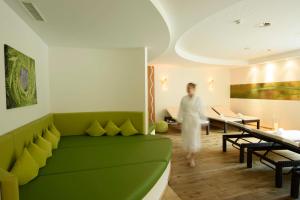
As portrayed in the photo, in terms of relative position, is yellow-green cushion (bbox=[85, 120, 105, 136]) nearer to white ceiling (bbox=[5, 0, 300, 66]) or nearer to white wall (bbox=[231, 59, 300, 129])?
white ceiling (bbox=[5, 0, 300, 66])

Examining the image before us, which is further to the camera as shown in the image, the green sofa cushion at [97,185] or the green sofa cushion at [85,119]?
the green sofa cushion at [85,119]

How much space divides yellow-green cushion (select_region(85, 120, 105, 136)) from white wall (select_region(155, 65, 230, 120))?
400 cm

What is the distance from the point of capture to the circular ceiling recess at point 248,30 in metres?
2.82

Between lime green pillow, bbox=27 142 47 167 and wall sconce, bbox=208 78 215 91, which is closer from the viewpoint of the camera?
lime green pillow, bbox=27 142 47 167

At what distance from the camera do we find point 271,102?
22.4 ft

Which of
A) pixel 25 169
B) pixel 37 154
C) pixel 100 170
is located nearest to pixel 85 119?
pixel 37 154

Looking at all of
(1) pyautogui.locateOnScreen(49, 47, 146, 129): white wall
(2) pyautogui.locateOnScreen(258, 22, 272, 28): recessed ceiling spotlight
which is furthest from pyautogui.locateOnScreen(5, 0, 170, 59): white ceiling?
(2) pyautogui.locateOnScreen(258, 22, 272, 28): recessed ceiling spotlight

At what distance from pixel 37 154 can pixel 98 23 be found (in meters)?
1.76

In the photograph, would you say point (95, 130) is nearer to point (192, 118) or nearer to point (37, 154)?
point (37, 154)

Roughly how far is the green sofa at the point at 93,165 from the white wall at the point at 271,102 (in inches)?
197

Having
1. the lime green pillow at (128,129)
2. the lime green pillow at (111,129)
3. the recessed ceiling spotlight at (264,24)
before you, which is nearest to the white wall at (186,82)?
the lime green pillow at (128,129)

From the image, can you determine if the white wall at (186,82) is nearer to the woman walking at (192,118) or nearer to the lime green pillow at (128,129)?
the lime green pillow at (128,129)

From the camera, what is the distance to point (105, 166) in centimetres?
233

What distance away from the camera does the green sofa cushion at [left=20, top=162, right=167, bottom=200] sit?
169 centimetres
